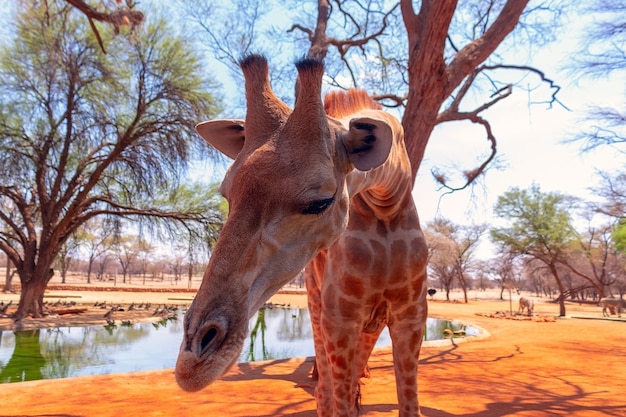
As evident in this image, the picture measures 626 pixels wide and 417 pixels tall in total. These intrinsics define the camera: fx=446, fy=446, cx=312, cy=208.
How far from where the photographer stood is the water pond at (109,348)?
7.94 meters

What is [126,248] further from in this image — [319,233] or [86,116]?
[319,233]

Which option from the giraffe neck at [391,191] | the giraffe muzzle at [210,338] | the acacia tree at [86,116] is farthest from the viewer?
the acacia tree at [86,116]

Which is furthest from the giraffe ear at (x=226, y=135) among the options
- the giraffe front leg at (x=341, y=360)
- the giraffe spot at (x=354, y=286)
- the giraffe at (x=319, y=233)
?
the giraffe front leg at (x=341, y=360)

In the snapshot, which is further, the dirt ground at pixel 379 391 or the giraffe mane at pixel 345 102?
the dirt ground at pixel 379 391

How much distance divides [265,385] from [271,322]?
11.7 metres

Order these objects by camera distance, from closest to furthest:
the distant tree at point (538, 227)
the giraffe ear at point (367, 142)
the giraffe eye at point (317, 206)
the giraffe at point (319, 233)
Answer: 1. the giraffe at point (319, 233)
2. the giraffe eye at point (317, 206)
3. the giraffe ear at point (367, 142)
4. the distant tree at point (538, 227)

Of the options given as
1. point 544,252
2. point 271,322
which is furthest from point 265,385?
point 544,252

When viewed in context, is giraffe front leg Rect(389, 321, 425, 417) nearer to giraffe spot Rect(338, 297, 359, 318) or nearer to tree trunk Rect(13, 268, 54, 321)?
giraffe spot Rect(338, 297, 359, 318)

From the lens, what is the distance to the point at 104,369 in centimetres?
782

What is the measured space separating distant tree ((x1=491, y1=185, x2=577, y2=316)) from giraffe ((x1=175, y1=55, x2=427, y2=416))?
2633 cm

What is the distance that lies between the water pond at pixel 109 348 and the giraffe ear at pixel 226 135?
6.80 meters

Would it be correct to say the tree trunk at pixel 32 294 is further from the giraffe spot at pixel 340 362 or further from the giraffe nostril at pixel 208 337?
the giraffe nostril at pixel 208 337

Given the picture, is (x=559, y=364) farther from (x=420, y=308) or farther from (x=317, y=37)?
(x=317, y=37)

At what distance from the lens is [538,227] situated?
2631cm
